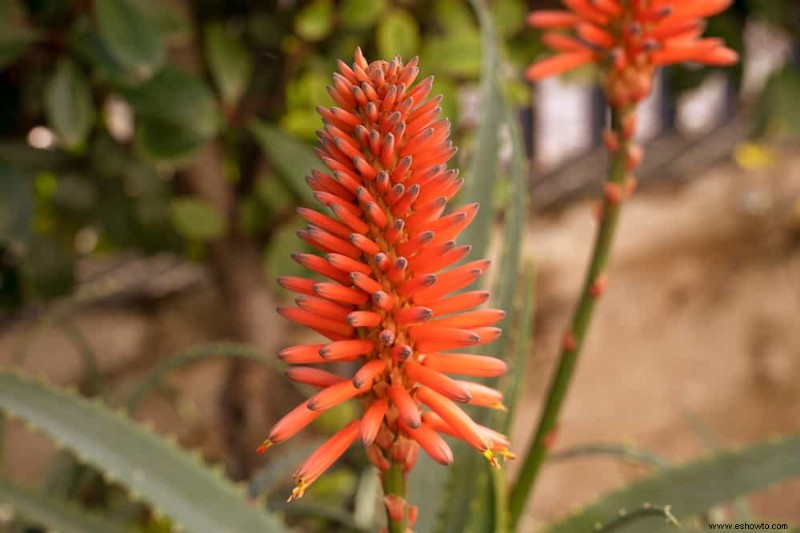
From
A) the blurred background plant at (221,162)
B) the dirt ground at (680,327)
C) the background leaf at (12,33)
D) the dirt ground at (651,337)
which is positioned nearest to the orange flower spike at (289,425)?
the blurred background plant at (221,162)

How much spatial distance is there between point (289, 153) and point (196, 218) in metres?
0.10

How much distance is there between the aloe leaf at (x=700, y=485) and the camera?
1.29 ft

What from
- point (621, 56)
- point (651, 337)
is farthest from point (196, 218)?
point (651, 337)

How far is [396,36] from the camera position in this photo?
0.58 m

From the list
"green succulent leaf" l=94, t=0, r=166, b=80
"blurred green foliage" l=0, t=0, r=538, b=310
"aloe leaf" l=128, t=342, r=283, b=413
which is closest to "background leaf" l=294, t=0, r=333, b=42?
"blurred green foliage" l=0, t=0, r=538, b=310

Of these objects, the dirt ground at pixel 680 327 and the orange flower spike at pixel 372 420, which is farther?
the dirt ground at pixel 680 327

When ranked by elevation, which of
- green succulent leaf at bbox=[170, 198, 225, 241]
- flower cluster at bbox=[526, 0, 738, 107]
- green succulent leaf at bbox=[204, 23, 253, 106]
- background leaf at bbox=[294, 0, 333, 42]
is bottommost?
green succulent leaf at bbox=[170, 198, 225, 241]

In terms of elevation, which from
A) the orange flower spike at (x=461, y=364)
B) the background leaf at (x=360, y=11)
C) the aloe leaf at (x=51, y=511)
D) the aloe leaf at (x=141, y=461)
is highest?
the background leaf at (x=360, y=11)

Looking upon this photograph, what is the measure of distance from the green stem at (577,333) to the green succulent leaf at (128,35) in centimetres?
28

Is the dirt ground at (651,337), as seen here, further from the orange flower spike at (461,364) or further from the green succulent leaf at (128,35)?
the orange flower spike at (461,364)

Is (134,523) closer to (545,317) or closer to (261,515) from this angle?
(261,515)

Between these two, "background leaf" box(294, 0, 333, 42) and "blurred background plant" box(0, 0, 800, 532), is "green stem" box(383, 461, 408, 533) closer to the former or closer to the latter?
"blurred background plant" box(0, 0, 800, 532)

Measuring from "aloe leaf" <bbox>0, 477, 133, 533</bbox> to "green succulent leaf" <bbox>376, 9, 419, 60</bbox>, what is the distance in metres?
0.35

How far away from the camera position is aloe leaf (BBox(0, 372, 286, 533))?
1.27 ft
